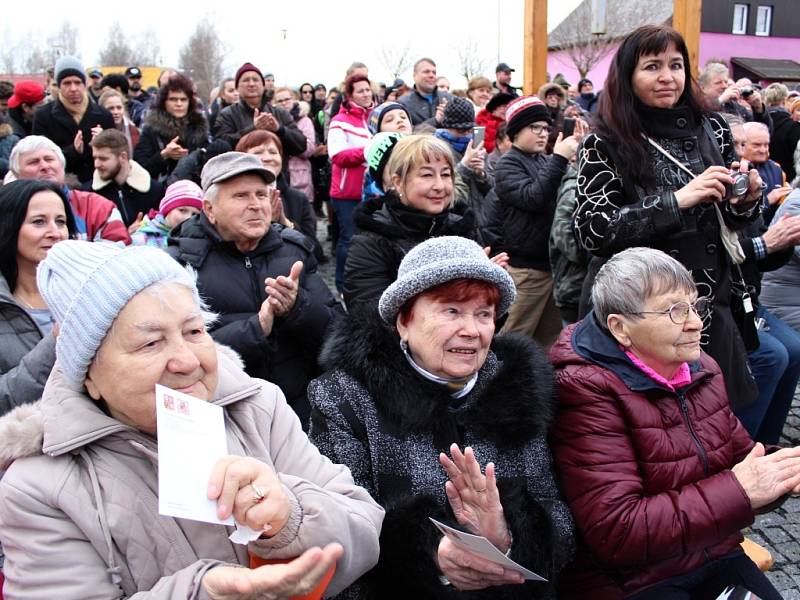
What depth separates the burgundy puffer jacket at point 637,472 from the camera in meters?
2.23

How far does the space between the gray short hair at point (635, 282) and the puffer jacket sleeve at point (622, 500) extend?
0.91ft

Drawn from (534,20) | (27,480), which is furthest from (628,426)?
(534,20)

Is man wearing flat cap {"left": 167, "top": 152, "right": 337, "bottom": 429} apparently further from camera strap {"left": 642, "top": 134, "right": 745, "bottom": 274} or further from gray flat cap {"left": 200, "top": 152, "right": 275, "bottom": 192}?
camera strap {"left": 642, "top": 134, "right": 745, "bottom": 274}

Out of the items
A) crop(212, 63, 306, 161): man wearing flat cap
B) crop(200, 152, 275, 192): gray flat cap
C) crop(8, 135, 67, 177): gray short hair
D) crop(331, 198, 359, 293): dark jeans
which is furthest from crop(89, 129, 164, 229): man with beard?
crop(200, 152, 275, 192): gray flat cap

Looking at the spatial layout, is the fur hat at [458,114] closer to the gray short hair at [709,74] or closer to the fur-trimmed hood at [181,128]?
the fur-trimmed hood at [181,128]

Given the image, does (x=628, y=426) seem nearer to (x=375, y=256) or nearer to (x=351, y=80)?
(x=375, y=256)

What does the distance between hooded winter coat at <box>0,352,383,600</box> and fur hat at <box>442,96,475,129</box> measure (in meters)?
5.25

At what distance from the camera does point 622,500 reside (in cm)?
225

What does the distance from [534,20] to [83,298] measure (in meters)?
6.07

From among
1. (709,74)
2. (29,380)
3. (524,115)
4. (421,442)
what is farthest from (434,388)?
(709,74)

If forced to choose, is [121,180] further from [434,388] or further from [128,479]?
[128,479]

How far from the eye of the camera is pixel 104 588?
155 cm

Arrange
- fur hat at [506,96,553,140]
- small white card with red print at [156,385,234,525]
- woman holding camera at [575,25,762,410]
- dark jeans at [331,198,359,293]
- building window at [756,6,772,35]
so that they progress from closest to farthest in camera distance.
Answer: small white card with red print at [156,385,234,525] < woman holding camera at [575,25,762,410] < fur hat at [506,96,553,140] < dark jeans at [331,198,359,293] < building window at [756,6,772,35]

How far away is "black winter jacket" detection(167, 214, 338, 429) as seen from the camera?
127 inches
